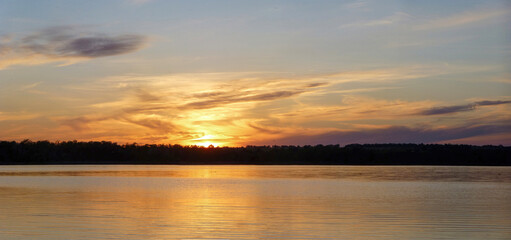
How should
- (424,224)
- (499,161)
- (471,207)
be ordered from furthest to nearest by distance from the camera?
(499,161) → (471,207) → (424,224)

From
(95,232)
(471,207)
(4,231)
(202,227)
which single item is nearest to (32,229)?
(4,231)

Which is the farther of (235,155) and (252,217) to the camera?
(235,155)

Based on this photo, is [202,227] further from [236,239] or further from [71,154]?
[71,154]

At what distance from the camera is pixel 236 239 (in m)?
20.7

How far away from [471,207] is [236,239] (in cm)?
1725

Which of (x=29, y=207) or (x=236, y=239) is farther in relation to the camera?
(x=29, y=207)

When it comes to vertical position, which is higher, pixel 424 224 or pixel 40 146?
pixel 40 146

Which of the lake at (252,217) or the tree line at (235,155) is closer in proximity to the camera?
the lake at (252,217)

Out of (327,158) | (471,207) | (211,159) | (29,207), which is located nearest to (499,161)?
(327,158)

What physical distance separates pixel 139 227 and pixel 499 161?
151920 mm

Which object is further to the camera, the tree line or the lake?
the tree line

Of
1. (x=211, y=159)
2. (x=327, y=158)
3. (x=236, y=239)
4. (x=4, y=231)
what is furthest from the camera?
(x=211, y=159)

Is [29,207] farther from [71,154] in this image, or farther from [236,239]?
[71,154]

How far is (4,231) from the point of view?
72.3ft
